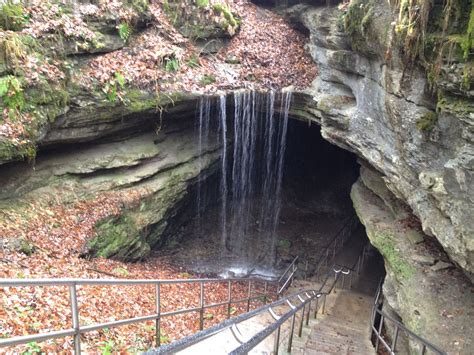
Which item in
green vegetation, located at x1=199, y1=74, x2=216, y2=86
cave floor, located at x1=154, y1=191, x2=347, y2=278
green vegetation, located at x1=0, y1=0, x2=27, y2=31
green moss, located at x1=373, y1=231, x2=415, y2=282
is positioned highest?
green vegetation, located at x1=0, y1=0, x2=27, y2=31

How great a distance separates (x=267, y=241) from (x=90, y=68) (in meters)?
11.0

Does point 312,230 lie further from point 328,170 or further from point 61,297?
point 61,297

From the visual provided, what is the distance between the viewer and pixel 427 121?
7867 mm

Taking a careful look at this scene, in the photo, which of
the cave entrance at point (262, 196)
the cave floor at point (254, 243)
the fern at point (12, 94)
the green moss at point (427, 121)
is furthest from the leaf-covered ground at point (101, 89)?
the green moss at point (427, 121)

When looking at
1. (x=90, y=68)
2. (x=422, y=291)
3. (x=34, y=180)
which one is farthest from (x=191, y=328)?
(x=90, y=68)

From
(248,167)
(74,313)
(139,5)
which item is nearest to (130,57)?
(139,5)

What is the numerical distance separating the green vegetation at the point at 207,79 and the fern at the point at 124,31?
274 centimetres

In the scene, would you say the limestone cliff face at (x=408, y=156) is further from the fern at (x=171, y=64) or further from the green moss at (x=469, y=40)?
the fern at (x=171, y=64)

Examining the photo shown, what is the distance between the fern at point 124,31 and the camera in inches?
483

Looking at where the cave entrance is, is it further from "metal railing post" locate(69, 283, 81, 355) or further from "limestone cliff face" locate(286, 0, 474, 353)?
"metal railing post" locate(69, 283, 81, 355)

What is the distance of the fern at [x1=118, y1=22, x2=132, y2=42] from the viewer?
12273 millimetres

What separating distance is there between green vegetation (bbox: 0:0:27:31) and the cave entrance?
5.89 meters

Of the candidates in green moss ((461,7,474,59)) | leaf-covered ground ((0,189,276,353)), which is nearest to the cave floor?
leaf-covered ground ((0,189,276,353))

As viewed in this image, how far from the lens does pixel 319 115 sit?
13547 millimetres
